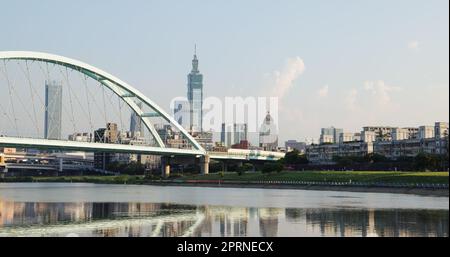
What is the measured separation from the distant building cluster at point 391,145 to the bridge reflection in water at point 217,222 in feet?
230

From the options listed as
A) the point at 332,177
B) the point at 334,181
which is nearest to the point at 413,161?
the point at 332,177

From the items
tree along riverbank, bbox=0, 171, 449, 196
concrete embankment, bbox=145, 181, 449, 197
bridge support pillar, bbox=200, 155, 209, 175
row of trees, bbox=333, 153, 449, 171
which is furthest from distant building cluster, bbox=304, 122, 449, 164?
concrete embankment, bbox=145, 181, 449, 197

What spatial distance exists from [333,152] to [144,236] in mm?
116459

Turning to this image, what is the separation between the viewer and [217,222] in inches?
1138

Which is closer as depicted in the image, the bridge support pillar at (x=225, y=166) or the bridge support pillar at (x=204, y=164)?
the bridge support pillar at (x=204, y=164)

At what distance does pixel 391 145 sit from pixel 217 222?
98.6 metres

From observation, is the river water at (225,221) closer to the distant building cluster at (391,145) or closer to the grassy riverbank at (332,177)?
the grassy riverbank at (332,177)

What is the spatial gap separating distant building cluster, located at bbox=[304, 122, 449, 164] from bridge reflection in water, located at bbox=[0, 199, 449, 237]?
230ft

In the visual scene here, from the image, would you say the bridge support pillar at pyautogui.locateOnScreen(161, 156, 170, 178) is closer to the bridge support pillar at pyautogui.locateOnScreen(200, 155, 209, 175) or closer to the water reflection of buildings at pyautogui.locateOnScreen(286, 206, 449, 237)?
the bridge support pillar at pyautogui.locateOnScreen(200, 155, 209, 175)

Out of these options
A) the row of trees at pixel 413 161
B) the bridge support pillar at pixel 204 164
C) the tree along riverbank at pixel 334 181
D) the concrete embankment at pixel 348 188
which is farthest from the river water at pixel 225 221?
the bridge support pillar at pixel 204 164

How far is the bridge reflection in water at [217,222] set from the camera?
24.8 meters

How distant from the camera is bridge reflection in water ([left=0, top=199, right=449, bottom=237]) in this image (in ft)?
81.5
